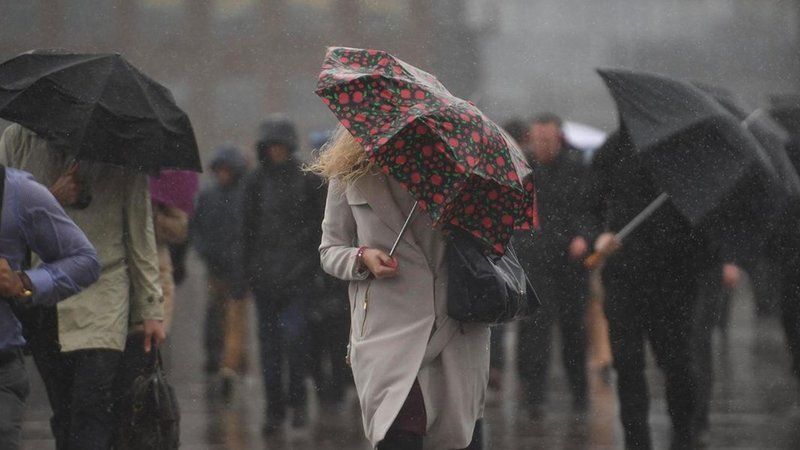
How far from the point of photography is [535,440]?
8938 millimetres

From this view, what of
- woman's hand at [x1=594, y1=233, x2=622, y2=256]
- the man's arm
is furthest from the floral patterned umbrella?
woman's hand at [x1=594, y1=233, x2=622, y2=256]

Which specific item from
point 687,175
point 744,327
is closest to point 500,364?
point 687,175

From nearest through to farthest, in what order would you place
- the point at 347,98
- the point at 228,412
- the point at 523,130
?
1. the point at 347,98
2. the point at 228,412
3. the point at 523,130

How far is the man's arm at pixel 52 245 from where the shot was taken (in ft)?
17.0

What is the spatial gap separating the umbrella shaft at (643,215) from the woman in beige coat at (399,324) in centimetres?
229

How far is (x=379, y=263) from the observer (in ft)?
16.6

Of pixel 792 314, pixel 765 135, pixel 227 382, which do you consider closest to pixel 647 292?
pixel 765 135

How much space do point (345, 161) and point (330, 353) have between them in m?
5.76

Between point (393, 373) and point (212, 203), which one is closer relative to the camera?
point (393, 373)

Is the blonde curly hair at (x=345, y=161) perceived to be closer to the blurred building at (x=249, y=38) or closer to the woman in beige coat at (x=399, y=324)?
the woman in beige coat at (x=399, y=324)

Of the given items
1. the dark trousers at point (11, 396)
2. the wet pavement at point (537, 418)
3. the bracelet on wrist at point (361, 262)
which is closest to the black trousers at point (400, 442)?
the bracelet on wrist at point (361, 262)

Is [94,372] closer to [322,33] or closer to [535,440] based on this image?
[535,440]

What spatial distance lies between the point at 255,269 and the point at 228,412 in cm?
97

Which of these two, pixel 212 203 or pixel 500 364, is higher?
pixel 212 203
